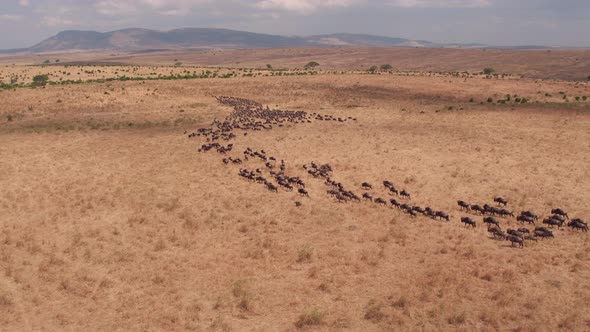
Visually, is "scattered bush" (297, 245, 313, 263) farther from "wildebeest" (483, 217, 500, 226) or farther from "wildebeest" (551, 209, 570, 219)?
"wildebeest" (551, 209, 570, 219)

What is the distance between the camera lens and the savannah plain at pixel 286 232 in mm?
12328

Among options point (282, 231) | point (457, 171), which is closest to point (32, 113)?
point (282, 231)

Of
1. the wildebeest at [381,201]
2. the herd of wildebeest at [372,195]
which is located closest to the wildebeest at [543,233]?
the herd of wildebeest at [372,195]

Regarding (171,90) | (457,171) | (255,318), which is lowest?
(255,318)

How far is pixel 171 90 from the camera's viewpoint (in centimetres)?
6338

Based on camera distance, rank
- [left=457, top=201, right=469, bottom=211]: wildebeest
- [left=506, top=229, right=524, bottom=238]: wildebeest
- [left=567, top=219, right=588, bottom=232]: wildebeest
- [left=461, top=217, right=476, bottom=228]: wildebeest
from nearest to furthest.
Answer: [left=506, top=229, right=524, bottom=238]: wildebeest
[left=567, top=219, right=588, bottom=232]: wildebeest
[left=461, top=217, right=476, bottom=228]: wildebeest
[left=457, top=201, right=469, bottom=211]: wildebeest

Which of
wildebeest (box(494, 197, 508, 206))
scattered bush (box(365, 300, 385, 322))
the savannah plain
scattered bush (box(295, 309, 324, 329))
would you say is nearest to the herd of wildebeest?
wildebeest (box(494, 197, 508, 206))

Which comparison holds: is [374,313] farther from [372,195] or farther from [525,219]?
[372,195]

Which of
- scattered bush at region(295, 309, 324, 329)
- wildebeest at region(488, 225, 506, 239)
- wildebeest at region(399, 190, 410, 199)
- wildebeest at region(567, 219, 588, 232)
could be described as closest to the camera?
scattered bush at region(295, 309, 324, 329)

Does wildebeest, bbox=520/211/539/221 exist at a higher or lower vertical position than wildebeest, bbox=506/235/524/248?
higher

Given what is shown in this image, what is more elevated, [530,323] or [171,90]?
[171,90]

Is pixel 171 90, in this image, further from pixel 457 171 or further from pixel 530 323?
pixel 530 323

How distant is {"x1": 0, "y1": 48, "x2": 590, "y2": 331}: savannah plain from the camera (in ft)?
40.4

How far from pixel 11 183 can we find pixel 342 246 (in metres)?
20.0
